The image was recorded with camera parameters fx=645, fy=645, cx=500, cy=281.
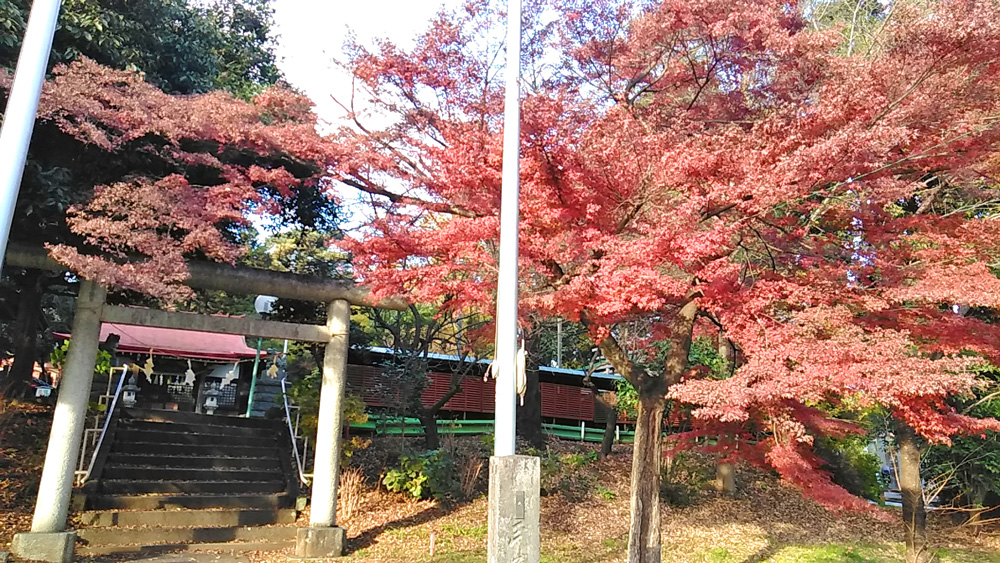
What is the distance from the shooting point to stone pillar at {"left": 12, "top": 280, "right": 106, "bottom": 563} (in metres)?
7.61

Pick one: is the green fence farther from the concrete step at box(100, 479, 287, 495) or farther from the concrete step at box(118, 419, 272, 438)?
the concrete step at box(100, 479, 287, 495)

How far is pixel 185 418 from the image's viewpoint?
12453 mm

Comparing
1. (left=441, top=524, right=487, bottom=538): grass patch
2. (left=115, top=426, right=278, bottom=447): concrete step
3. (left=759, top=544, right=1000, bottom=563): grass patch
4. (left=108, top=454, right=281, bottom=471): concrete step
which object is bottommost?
(left=759, top=544, right=1000, bottom=563): grass patch

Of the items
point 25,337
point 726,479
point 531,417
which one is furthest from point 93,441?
point 726,479

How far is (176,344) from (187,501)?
305 inches

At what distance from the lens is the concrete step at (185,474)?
399 inches

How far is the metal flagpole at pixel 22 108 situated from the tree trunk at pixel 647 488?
6.92 metres

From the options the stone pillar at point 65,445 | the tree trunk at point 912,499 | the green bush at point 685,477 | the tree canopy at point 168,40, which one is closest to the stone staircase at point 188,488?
the stone pillar at point 65,445

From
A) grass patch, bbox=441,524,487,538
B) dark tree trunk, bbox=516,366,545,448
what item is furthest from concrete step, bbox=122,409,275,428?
dark tree trunk, bbox=516,366,545,448

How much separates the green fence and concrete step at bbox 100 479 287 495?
2786 mm

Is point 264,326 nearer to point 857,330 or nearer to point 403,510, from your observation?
point 403,510

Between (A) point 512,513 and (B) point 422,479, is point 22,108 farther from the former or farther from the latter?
(B) point 422,479

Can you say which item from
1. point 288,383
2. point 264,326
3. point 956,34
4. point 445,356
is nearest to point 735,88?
point 956,34

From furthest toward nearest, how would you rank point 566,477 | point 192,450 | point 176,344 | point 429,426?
point 176,344 < point 566,477 < point 429,426 < point 192,450
